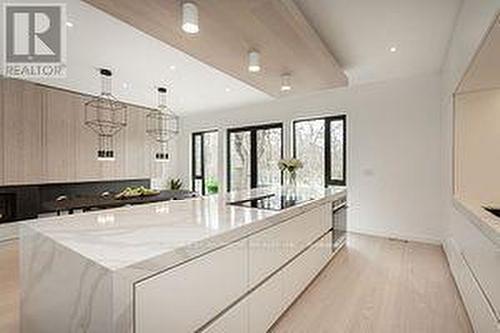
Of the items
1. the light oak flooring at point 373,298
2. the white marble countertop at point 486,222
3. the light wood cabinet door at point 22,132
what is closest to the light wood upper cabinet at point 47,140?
the light wood cabinet door at point 22,132

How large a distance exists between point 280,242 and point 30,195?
4998 millimetres

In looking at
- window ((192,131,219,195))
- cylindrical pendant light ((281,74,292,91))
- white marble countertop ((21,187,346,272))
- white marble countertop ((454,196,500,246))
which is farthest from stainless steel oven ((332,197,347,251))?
window ((192,131,219,195))

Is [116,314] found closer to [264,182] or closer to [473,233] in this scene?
[473,233]

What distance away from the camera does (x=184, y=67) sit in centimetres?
407

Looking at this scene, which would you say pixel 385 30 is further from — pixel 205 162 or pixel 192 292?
pixel 205 162

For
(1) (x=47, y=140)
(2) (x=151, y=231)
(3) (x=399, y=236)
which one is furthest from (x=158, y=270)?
(1) (x=47, y=140)

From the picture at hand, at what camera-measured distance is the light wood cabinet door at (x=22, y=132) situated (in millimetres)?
4430

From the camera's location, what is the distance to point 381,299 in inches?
101

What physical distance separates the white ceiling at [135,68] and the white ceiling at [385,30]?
1870 mm

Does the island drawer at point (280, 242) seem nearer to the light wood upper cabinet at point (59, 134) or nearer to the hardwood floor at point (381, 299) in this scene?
the hardwood floor at point (381, 299)

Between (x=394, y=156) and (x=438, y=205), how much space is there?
1.03 metres

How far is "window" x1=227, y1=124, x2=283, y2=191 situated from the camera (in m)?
6.40

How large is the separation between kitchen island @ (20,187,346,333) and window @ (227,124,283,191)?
4.16 m

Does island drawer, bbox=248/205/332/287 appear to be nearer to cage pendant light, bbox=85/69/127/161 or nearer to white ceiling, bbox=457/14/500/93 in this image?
white ceiling, bbox=457/14/500/93
